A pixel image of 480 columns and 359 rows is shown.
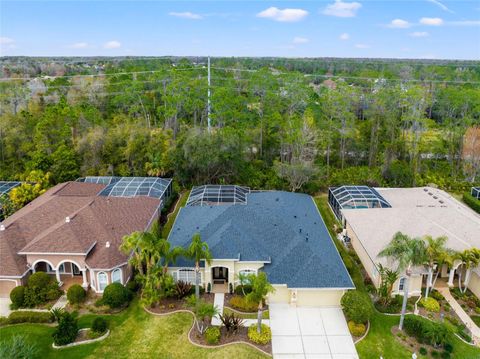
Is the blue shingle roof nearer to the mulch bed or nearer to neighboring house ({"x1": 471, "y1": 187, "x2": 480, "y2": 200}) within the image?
the mulch bed

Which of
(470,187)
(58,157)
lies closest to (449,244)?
(470,187)

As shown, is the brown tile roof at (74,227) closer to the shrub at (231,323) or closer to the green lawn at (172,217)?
the green lawn at (172,217)

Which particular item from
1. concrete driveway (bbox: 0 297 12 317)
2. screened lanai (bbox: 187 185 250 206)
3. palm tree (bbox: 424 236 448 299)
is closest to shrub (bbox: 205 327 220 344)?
concrete driveway (bbox: 0 297 12 317)

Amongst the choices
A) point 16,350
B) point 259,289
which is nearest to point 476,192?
point 259,289

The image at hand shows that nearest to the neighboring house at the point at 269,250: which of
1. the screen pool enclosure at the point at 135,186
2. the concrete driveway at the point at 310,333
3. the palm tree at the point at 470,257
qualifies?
the concrete driveway at the point at 310,333

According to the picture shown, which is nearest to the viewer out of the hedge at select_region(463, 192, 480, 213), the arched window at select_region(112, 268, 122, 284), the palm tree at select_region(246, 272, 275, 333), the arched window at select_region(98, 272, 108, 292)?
the palm tree at select_region(246, 272, 275, 333)

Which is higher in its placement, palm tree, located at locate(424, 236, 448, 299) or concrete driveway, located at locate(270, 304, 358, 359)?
palm tree, located at locate(424, 236, 448, 299)

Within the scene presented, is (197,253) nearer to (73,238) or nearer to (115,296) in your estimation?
(115,296)
